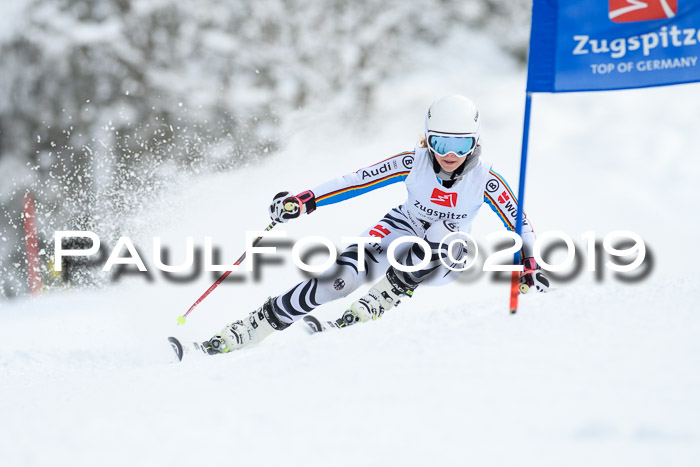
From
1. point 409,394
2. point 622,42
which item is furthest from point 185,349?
point 622,42

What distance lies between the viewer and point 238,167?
11453 mm

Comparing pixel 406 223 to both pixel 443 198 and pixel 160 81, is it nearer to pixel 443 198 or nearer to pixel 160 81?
pixel 443 198

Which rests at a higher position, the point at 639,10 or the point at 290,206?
the point at 639,10

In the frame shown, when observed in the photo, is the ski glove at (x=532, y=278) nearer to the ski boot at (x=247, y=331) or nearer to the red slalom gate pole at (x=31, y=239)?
the ski boot at (x=247, y=331)

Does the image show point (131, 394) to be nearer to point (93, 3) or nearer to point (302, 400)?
point (302, 400)

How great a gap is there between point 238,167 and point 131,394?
29.7 ft

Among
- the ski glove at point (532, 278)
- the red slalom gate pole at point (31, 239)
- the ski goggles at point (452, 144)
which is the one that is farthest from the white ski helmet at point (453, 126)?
the red slalom gate pole at point (31, 239)

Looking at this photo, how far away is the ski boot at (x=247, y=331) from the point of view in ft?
13.2

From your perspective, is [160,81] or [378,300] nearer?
[378,300]

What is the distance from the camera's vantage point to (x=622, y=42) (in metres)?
3.09

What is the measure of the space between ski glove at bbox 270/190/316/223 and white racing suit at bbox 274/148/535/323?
2.6 inches

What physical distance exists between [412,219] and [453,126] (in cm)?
75

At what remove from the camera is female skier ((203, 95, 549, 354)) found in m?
3.85

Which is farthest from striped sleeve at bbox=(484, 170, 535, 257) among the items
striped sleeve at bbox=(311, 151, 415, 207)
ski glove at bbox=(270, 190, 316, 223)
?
ski glove at bbox=(270, 190, 316, 223)
